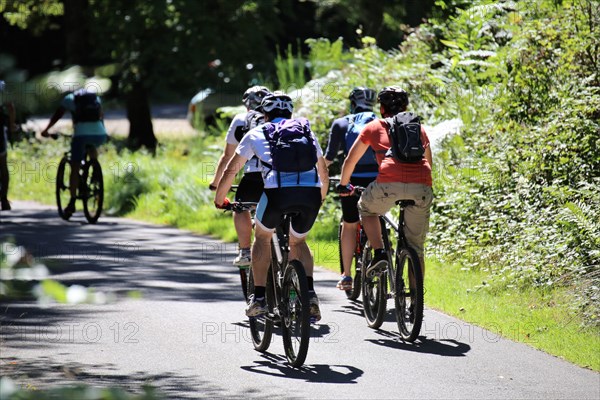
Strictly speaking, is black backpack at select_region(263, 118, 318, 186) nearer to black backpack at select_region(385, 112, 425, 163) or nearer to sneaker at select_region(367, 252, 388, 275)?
black backpack at select_region(385, 112, 425, 163)

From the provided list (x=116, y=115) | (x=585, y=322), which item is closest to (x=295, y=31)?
(x=116, y=115)

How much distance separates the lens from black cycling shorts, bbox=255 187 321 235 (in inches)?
277

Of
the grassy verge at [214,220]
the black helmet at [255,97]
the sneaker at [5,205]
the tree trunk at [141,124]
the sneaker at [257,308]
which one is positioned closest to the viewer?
the sneaker at [257,308]

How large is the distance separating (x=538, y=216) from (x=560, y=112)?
1.34 metres

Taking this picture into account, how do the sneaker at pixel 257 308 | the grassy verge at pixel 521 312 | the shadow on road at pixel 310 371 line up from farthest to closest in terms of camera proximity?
the grassy verge at pixel 521 312 → the sneaker at pixel 257 308 → the shadow on road at pixel 310 371

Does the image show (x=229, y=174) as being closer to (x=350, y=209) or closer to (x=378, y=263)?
(x=378, y=263)

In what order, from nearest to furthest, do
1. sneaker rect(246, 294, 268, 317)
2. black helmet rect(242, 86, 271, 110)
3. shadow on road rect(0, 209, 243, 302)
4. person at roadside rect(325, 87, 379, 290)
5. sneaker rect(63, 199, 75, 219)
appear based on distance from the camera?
sneaker rect(246, 294, 268, 317), black helmet rect(242, 86, 271, 110), person at roadside rect(325, 87, 379, 290), shadow on road rect(0, 209, 243, 302), sneaker rect(63, 199, 75, 219)

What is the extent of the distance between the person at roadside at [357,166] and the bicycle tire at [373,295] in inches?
22.2

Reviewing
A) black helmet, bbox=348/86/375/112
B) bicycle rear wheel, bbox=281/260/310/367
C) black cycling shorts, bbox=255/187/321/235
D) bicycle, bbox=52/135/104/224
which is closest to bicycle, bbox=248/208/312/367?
A: bicycle rear wheel, bbox=281/260/310/367

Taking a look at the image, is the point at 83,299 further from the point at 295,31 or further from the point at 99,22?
the point at 295,31

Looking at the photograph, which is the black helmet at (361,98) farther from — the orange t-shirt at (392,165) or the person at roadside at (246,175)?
the orange t-shirt at (392,165)

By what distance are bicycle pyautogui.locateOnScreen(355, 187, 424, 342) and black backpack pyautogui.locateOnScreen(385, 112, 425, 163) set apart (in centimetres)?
39

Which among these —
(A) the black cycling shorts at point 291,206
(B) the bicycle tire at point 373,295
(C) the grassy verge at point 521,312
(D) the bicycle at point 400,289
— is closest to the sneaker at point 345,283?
(B) the bicycle tire at point 373,295

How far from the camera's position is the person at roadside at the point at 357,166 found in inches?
370
